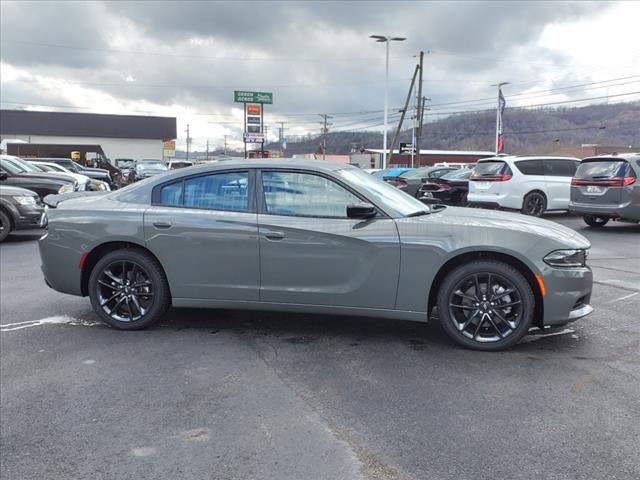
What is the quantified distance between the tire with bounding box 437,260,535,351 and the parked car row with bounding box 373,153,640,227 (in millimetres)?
5829

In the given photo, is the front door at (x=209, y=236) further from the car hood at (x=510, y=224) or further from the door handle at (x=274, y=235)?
the car hood at (x=510, y=224)

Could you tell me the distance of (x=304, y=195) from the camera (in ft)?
14.8

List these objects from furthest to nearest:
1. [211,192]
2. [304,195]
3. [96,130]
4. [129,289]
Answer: [96,130], [129,289], [211,192], [304,195]

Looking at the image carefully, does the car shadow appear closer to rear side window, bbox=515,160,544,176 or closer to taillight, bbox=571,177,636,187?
taillight, bbox=571,177,636,187

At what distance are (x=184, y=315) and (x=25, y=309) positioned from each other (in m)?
1.83

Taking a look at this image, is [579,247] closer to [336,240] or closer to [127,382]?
[336,240]

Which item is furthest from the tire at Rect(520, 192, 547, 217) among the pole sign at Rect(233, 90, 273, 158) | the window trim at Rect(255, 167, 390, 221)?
the pole sign at Rect(233, 90, 273, 158)

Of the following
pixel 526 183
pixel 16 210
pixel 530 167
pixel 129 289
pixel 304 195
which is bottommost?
pixel 129 289

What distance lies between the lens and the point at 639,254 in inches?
346

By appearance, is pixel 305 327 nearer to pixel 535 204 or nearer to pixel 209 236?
pixel 209 236

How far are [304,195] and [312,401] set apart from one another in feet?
5.86

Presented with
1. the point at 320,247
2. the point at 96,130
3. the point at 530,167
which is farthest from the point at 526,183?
the point at 96,130

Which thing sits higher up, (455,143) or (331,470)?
(455,143)

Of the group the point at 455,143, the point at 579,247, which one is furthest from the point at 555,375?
the point at 455,143
